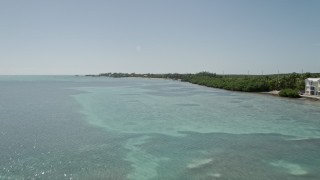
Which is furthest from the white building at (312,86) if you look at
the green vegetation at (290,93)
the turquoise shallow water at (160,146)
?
the turquoise shallow water at (160,146)

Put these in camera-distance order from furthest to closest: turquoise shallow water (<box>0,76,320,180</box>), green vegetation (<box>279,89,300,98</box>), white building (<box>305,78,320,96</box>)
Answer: green vegetation (<box>279,89,300,98</box>) → white building (<box>305,78,320,96</box>) → turquoise shallow water (<box>0,76,320,180</box>)

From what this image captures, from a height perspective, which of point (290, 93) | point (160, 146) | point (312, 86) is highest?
point (312, 86)

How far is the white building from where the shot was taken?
50.0 m

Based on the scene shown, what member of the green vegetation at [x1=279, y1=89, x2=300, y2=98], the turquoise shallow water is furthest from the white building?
the turquoise shallow water

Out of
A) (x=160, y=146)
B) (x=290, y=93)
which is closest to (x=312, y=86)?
(x=290, y=93)

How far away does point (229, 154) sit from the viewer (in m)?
17.6

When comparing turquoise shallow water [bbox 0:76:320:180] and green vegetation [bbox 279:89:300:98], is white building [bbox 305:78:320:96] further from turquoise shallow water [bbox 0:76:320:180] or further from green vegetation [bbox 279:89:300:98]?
turquoise shallow water [bbox 0:76:320:180]

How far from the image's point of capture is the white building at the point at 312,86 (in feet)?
164

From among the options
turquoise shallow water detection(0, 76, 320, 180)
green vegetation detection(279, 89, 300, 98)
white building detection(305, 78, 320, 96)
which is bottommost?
turquoise shallow water detection(0, 76, 320, 180)

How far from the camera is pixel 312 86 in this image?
51625 mm

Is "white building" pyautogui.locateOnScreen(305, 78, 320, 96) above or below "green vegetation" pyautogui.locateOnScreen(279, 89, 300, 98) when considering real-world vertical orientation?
above

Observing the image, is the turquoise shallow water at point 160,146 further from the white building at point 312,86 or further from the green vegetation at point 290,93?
the white building at point 312,86

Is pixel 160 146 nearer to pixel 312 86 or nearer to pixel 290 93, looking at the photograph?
pixel 290 93

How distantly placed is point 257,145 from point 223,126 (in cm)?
654
